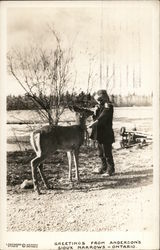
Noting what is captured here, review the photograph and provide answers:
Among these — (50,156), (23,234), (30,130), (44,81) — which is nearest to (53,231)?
(23,234)

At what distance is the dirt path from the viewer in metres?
2.10

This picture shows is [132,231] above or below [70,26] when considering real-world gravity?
below

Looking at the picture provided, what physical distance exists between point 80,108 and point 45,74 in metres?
0.24

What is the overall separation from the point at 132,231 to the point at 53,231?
0.37 metres

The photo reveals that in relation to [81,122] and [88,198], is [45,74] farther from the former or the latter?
[88,198]

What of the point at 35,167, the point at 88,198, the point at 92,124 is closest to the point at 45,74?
the point at 92,124

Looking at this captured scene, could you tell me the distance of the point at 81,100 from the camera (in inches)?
86.0

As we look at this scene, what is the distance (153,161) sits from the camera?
215 cm

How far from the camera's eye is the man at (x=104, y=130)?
7.13 feet

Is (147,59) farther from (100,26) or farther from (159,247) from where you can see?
(159,247)

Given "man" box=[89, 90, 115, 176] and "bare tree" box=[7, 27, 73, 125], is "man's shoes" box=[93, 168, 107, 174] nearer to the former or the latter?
"man" box=[89, 90, 115, 176]

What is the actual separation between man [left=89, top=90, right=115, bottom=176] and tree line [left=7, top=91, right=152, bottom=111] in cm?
3

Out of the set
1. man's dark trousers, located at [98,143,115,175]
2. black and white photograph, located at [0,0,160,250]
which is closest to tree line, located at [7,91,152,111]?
black and white photograph, located at [0,0,160,250]

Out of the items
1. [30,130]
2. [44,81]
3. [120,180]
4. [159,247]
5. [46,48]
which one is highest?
[46,48]
